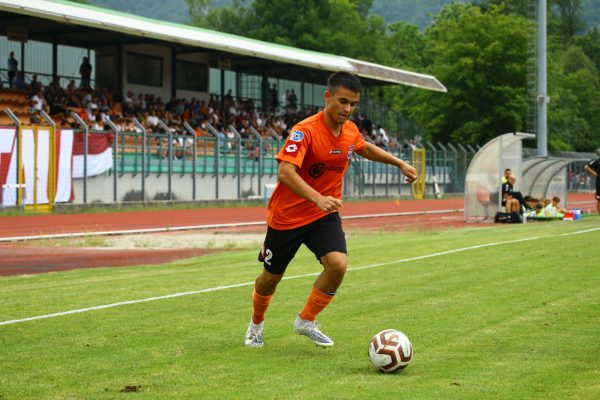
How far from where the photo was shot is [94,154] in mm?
32719

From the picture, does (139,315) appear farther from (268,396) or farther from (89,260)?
(89,260)

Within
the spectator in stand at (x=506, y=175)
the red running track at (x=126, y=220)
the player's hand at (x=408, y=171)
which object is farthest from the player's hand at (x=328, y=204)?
the spectator in stand at (x=506, y=175)

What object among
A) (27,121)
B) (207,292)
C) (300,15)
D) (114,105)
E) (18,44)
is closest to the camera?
(207,292)

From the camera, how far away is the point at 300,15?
101 m

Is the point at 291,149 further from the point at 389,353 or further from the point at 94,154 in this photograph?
the point at 94,154

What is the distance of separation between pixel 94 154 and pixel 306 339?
25333 mm

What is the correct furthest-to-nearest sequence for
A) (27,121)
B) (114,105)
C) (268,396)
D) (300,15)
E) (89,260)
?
1. (300,15)
2. (114,105)
3. (27,121)
4. (89,260)
5. (268,396)

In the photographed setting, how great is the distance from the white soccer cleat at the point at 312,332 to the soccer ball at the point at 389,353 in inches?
37.6

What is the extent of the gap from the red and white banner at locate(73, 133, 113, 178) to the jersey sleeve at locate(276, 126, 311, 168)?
2541cm

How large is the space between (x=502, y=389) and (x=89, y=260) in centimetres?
1235

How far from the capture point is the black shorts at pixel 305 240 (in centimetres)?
788

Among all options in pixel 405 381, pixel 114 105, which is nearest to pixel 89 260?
pixel 405 381

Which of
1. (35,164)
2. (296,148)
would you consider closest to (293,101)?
(35,164)

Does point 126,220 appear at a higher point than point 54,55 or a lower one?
lower
